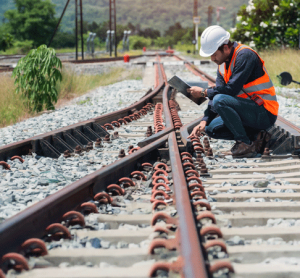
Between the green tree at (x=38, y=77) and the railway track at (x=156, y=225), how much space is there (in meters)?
5.02

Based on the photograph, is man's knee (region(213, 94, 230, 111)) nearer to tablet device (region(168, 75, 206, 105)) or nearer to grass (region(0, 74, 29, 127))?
tablet device (region(168, 75, 206, 105))

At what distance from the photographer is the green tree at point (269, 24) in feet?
57.6

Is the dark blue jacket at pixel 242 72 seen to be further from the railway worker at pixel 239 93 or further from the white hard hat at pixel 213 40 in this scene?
the white hard hat at pixel 213 40

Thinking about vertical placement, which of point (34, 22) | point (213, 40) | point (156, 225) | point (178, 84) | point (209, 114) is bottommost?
point (156, 225)

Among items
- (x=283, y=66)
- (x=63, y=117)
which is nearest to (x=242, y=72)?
(x=63, y=117)

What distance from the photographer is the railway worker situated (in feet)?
12.6

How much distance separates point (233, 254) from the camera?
1.99 m

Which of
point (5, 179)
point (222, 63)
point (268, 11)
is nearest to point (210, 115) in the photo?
point (222, 63)

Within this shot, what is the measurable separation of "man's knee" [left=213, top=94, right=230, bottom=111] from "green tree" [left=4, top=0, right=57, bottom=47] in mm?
77784

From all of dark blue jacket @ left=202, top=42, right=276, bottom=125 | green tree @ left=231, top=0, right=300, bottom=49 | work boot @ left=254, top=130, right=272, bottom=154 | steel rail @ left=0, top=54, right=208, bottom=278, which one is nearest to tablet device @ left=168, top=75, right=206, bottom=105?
dark blue jacket @ left=202, top=42, right=276, bottom=125

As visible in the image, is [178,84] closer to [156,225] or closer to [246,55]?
[246,55]

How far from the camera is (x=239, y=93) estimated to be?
424 cm

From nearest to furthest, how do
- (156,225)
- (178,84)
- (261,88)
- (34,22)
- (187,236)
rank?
(187,236) < (156,225) < (261,88) < (178,84) < (34,22)

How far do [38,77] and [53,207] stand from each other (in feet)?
20.6
